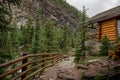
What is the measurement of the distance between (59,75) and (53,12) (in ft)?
374

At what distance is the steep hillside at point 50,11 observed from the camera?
101250mm

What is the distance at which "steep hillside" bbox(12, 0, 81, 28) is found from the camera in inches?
3986

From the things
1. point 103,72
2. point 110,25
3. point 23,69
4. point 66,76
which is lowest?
point 66,76

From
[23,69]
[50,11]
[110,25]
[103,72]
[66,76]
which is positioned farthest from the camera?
[50,11]

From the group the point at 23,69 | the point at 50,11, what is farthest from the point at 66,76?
the point at 50,11

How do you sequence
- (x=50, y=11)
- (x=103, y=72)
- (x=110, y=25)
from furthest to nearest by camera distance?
(x=50, y=11) < (x=110, y=25) < (x=103, y=72)

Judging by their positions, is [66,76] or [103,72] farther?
[66,76]

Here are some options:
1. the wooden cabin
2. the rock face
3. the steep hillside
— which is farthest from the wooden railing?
the steep hillside

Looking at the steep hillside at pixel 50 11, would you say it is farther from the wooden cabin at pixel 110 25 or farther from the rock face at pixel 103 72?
the rock face at pixel 103 72

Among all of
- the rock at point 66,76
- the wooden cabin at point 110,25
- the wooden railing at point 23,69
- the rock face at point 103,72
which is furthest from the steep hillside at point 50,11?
the rock face at point 103,72

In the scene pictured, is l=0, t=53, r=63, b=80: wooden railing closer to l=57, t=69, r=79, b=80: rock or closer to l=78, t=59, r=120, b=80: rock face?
l=57, t=69, r=79, b=80: rock

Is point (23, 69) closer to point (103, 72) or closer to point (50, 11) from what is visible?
point (103, 72)

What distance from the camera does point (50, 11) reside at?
123 metres

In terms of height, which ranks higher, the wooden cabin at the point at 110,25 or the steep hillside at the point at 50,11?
the steep hillside at the point at 50,11
